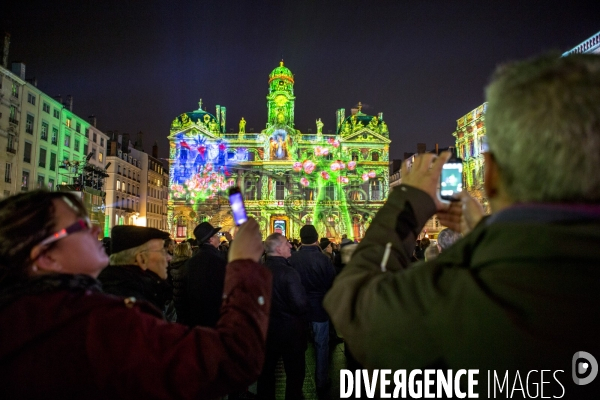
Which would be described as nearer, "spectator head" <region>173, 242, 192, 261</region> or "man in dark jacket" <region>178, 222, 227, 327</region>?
"man in dark jacket" <region>178, 222, 227, 327</region>

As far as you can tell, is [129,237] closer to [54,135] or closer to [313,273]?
[313,273]

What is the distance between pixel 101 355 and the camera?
1.38 m

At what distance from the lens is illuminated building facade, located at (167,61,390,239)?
44219mm

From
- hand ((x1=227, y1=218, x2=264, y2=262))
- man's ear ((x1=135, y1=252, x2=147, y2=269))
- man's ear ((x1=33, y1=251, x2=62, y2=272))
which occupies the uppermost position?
hand ((x1=227, y1=218, x2=264, y2=262))

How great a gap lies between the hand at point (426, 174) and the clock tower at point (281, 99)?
148 feet

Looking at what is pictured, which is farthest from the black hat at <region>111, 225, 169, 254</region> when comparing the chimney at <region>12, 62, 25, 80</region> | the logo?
the chimney at <region>12, 62, 25, 80</region>

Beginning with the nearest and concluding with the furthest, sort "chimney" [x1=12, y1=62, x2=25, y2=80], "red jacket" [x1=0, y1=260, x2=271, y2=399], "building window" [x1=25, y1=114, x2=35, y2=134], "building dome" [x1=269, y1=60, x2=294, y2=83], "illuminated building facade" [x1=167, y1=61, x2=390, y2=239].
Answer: "red jacket" [x1=0, y1=260, x2=271, y2=399] → "chimney" [x1=12, y1=62, x2=25, y2=80] → "building window" [x1=25, y1=114, x2=35, y2=134] → "illuminated building facade" [x1=167, y1=61, x2=390, y2=239] → "building dome" [x1=269, y1=60, x2=294, y2=83]

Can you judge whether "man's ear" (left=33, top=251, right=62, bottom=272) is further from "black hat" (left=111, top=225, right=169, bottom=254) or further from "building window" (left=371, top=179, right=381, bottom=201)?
"building window" (left=371, top=179, right=381, bottom=201)

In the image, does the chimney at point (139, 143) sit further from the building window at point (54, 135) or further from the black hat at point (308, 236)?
the black hat at point (308, 236)

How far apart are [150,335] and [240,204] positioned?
2.86ft

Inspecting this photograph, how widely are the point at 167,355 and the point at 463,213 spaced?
1.26 metres

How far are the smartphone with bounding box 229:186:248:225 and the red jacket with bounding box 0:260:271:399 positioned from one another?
2.19 feet

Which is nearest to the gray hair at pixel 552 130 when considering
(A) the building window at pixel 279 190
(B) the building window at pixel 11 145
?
(B) the building window at pixel 11 145

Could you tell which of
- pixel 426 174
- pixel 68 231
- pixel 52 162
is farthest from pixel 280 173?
pixel 426 174
